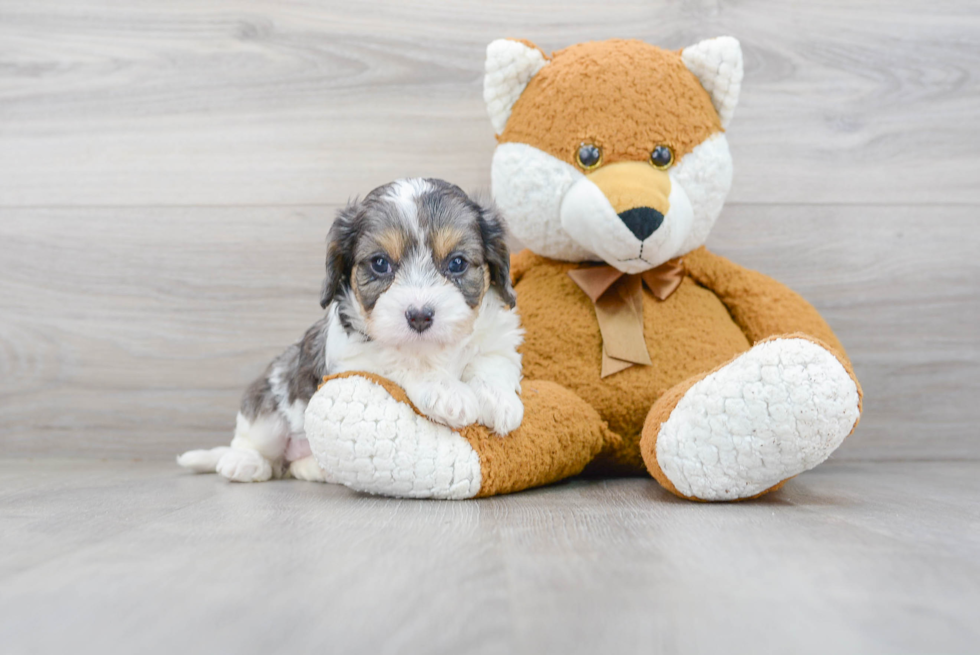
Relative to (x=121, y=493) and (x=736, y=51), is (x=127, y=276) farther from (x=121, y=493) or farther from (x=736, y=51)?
(x=736, y=51)

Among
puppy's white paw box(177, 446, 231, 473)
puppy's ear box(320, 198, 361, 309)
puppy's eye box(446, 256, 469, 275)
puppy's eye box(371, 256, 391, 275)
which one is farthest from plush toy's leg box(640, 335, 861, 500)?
puppy's white paw box(177, 446, 231, 473)

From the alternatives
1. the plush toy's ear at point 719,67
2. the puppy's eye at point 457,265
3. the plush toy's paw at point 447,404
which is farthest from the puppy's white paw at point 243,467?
the plush toy's ear at point 719,67

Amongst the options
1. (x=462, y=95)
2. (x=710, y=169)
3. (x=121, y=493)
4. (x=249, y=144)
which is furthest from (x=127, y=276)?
(x=710, y=169)

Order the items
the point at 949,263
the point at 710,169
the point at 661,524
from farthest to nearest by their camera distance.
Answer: the point at 949,263
the point at 710,169
the point at 661,524

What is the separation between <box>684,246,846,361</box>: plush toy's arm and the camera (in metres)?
1.76

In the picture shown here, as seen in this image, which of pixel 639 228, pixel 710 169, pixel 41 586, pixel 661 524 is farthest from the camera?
pixel 710 169

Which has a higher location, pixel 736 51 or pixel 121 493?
pixel 736 51

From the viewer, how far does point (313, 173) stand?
7.15ft

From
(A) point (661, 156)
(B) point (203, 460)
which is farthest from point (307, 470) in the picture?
(A) point (661, 156)

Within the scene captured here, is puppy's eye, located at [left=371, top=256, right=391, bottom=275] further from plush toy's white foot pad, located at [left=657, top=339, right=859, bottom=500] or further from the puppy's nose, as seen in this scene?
plush toy's white foot pad, located at [left=657, top=339, right=859, bottom=500]

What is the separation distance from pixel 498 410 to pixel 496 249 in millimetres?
348

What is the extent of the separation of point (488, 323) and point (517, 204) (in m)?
0.31

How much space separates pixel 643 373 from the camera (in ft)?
5.51

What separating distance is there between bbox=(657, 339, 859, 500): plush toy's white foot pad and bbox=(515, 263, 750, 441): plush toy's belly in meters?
0.32
